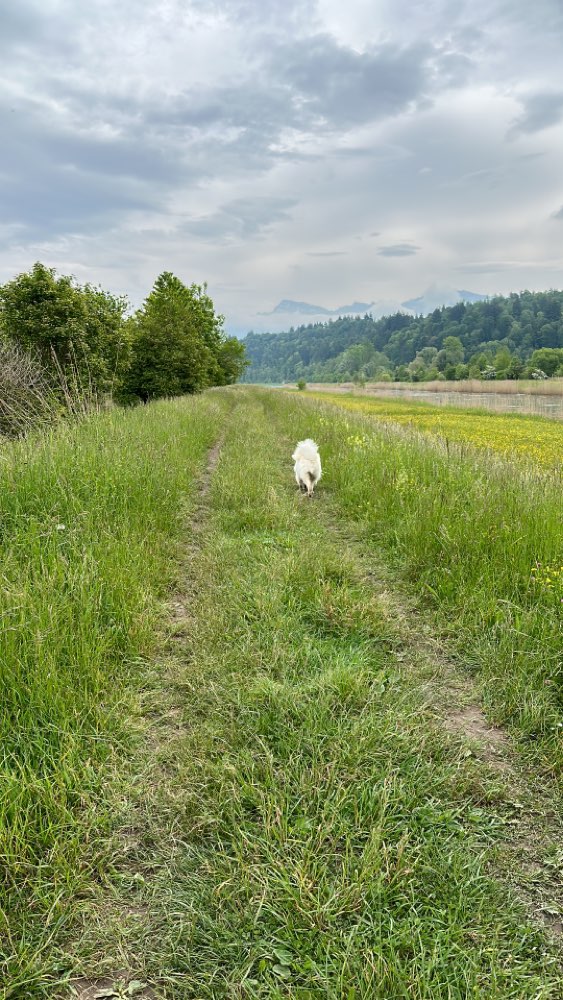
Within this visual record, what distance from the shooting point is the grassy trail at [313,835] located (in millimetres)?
1621

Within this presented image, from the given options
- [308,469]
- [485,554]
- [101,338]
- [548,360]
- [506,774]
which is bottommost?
[506,774]

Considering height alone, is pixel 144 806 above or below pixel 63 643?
below

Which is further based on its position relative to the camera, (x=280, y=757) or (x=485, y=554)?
(x=485, y=554)

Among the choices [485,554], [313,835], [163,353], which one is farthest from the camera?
[163,353]

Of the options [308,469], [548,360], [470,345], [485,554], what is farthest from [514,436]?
[470,345]

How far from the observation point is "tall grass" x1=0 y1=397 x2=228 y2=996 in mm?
1892

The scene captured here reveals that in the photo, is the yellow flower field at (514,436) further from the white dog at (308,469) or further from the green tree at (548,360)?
the green tree at (548,360)

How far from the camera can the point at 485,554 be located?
4.54 metres

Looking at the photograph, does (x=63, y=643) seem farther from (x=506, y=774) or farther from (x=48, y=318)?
(x=48, y=318)

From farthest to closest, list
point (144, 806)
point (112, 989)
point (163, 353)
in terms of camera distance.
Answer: point (163, 353)
point (144, 806)
point (112, 989)

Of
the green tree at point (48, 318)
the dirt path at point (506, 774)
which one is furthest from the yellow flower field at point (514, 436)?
the green tree at point (48, 318)

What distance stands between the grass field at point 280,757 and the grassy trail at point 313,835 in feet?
0.04

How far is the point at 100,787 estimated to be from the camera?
2324 millimetres

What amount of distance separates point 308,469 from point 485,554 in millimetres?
4115
